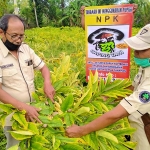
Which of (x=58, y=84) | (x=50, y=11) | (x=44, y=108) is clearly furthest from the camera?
(x=50, y=11)

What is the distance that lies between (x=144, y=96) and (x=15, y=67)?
85 cm

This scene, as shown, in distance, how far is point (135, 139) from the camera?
1.69m

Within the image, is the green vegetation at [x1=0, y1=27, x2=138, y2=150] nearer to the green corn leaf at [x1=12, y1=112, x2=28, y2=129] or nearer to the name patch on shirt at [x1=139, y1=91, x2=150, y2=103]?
the green corn leaf at [x1=12, y1=112, x2=28, y2=129]

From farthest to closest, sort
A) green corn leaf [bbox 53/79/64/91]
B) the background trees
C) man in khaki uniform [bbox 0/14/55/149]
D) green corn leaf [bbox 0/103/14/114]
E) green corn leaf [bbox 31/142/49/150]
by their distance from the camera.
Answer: the background trees
green corn leaf [bbox 53/79/64/91]
man in khaki uniform [bbox 0/14/55/149]
green corn leaf [bbox 0/103/14/114]
green corn leaf [bbox 31/142/49/150]

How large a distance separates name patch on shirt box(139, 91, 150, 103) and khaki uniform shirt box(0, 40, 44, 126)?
784 millimetres

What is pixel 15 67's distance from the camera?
176cm

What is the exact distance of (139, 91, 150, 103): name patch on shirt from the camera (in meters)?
1.40

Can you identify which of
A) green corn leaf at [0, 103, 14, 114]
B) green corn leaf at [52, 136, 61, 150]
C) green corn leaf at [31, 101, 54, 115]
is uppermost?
green corn leaf at [0, 103, 14, 114]

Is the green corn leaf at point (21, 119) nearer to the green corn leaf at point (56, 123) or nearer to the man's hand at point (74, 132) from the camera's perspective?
the green corn leaf at point (56, 123)

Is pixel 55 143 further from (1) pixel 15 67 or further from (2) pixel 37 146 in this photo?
(1) pixel 15 67

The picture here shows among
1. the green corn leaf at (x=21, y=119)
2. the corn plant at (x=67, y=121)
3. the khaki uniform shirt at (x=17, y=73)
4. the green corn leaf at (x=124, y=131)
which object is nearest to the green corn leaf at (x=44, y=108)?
the corn plant at (x=67, y=121)

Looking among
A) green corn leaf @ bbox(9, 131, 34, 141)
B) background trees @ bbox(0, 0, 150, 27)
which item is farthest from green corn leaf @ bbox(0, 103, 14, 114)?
background trees @ bbox(0, 0, 150, 27)

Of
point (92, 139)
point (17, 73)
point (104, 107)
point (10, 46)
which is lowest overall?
point (92, 139)

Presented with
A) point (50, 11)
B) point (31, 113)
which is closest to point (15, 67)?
point (31, 113)
